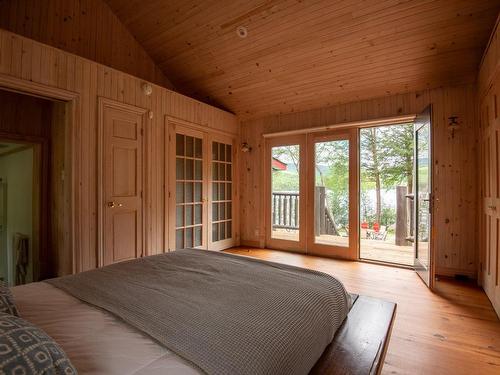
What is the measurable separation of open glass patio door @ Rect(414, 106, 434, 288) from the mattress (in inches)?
119

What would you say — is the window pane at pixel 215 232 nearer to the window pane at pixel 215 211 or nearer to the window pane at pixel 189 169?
the window pane at pixel 215 211

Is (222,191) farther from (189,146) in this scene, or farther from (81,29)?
(81,29)

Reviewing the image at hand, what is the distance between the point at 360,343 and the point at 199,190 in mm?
3418

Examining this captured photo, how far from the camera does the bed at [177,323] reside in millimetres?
737

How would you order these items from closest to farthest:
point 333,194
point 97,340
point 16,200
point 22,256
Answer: point 97,340
point 22,256
point 16,200
point 333,194

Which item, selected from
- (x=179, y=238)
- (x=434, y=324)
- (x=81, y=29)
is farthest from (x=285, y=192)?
(x=81, y=29)

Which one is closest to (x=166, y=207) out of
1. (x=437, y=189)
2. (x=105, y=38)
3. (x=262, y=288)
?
(x=105, y=38)

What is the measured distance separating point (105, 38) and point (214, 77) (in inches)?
60.2

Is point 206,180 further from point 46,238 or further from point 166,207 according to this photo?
point 46,238

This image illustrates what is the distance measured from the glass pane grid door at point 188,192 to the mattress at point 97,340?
2834mm

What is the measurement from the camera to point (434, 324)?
7.14 feet

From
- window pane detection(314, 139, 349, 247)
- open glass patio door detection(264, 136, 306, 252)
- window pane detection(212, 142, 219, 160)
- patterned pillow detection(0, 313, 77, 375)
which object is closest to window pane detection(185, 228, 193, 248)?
window pane detection(212, 142, 219, 160)

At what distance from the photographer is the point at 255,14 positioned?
3.03 metres

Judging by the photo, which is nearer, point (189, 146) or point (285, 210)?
point (189, 146)
